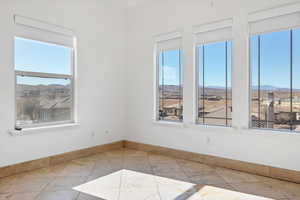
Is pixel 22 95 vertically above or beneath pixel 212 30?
beneath

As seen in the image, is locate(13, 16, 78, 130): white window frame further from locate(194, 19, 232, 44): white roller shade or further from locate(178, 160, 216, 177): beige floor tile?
locate(194, 19, 232, 44): white roller shade

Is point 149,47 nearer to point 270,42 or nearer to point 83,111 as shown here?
point 83,111

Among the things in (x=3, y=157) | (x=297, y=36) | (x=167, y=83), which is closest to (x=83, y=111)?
(x=3, y=157)

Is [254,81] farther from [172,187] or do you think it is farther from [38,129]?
[38,129]

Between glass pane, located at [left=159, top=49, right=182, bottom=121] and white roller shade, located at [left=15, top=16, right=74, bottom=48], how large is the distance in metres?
1.76

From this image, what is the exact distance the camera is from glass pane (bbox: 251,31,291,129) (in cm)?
300

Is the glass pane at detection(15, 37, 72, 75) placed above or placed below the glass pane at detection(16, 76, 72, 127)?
above

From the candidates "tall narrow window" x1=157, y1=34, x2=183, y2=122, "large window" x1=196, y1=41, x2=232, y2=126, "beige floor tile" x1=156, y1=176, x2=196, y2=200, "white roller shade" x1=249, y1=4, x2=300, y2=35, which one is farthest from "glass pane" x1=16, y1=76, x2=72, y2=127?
"white roller shade" x1=249, y1=4, x2=300, y2=35

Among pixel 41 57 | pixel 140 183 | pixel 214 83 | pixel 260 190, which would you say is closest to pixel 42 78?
pixel 41 57

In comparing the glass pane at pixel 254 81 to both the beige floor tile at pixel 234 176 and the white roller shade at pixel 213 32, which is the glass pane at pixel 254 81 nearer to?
the white roller shade at pixel 213 32

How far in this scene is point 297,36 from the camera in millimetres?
2898

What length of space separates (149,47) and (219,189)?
290cm

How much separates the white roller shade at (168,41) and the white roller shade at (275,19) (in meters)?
1.26

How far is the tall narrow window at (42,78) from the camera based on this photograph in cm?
318
